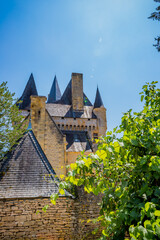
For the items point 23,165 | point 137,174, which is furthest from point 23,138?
point 137,174

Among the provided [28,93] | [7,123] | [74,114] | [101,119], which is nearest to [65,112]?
[74,114]

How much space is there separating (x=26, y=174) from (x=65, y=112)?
16.8m

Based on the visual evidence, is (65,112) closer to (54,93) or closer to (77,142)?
(77,142)

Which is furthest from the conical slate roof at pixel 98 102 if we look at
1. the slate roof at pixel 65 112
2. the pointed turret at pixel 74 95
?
the pointed turret at pixel 74 95

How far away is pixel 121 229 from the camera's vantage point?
3316 millimetres

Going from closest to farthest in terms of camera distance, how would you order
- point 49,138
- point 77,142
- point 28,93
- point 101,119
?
1. point 49,138
2. point 77,142
3. point 28,93
4. point 101,119

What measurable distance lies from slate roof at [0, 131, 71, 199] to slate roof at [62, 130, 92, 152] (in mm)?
9664

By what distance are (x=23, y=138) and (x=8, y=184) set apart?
7.06 feet

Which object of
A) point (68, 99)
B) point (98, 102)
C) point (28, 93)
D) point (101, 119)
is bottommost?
point (101, 119)

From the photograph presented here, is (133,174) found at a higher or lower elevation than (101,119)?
lower

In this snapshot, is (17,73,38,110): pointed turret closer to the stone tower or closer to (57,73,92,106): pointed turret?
the stone tower

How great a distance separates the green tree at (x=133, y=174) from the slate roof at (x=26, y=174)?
2.66m

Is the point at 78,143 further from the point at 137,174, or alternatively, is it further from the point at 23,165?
the point at 137,174

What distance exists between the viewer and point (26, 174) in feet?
21.7
